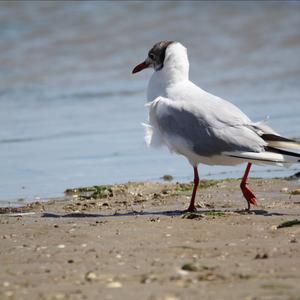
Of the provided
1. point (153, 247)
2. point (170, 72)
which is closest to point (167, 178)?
point (170, 72)

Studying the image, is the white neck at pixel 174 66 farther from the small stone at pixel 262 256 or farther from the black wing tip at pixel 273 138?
the small stone at pixel 262 256

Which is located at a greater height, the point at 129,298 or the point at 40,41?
the point at 40,41

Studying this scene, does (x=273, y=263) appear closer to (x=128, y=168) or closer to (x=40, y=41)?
(x=128, y=168)

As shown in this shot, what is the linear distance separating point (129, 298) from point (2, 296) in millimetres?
587

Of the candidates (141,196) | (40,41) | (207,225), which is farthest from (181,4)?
(207,225)

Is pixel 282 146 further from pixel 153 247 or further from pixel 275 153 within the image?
pixel 153 247

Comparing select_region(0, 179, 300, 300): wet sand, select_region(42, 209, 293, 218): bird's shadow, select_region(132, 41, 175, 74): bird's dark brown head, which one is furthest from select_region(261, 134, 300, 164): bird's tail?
select_region(132, 41, 175, 74): bird's dark brown head

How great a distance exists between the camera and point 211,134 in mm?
6965

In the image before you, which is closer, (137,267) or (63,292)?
(63,292)

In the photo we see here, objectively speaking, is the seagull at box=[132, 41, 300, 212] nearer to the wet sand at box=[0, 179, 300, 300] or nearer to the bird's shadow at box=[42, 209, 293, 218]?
the bird's shadow at box=[42, 209, 293, 218]

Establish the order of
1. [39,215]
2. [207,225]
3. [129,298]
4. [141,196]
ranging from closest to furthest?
[129,298]
[207,225]
[39,215]
[141,196]

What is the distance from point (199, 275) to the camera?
4379mm

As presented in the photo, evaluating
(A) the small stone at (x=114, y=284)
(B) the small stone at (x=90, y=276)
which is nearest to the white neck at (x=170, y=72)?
(B) the small stone at (x=90, y=276)

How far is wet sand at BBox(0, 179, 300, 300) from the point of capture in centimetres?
418
